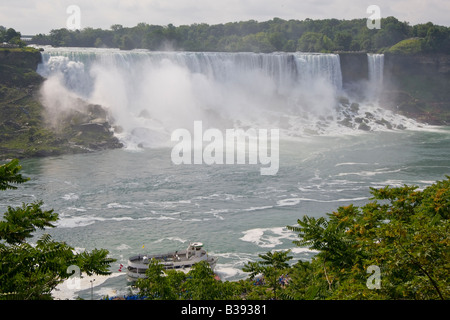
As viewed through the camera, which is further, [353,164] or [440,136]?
[440,136]

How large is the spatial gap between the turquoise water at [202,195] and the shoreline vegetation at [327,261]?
5322mm

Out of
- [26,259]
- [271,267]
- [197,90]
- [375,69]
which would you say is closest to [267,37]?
[375,69]

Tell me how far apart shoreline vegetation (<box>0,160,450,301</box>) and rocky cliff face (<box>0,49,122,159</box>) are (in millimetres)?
25822

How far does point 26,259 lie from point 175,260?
10799 millimetres

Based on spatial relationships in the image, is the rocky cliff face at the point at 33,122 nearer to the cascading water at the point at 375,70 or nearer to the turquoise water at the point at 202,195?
the turquoise water at the point at 202,195

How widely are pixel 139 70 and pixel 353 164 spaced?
2512cm

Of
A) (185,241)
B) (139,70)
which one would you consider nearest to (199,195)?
(185,241)

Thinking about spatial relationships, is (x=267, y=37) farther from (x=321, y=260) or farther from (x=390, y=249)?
(x=390, y=249)

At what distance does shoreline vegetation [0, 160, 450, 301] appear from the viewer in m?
7.33

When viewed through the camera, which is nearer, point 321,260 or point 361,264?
point 361,264

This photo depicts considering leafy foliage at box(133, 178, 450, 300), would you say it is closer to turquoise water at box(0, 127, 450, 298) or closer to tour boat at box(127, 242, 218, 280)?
tour boat at box(127, 242, 218, 280)

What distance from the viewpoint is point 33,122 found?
3909cm

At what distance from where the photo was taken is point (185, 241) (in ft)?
66.4
